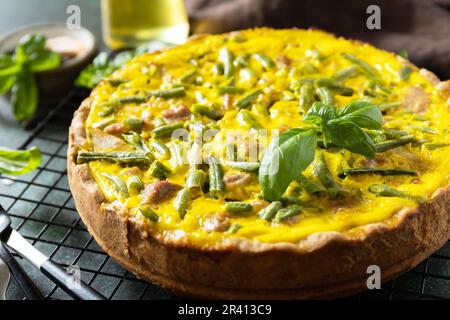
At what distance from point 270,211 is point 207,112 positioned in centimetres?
97

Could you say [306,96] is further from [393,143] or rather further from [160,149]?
[160,149]

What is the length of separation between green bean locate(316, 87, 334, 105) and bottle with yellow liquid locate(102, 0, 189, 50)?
6.21 feet

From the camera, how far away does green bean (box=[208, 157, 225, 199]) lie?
131 inches

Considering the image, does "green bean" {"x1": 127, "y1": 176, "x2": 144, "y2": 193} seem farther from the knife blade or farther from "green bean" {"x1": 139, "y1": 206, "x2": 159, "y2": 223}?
the knife blade

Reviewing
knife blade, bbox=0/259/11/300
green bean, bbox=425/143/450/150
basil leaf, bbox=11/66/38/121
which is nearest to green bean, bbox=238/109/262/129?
green bean, bbox=425/143/450/150

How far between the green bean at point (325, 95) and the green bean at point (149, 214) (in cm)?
129

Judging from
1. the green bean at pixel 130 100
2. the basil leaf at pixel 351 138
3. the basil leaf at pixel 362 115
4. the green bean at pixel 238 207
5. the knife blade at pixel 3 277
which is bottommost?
the knife blade at pixel 3 277

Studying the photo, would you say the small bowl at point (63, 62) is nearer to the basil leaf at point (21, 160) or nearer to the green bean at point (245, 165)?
the basil leaf at point (21, 160)

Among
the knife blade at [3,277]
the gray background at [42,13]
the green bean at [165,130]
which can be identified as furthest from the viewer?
the gray background at [42,13]

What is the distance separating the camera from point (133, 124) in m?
3.87

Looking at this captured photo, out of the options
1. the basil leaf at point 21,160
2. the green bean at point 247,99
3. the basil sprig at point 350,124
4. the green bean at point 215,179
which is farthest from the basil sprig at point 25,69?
the basil sprig at point 350,124

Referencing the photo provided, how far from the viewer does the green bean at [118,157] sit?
3.56m

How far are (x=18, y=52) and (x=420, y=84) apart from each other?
279 centimetres
